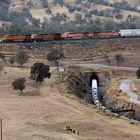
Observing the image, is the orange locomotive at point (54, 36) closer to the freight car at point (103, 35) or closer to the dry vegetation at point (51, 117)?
the freight car at point (103, 35)

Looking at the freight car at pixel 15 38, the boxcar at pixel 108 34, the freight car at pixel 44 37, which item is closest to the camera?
the freight car at pixel 15 38

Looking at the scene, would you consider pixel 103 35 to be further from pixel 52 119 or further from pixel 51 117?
pixel 52 119

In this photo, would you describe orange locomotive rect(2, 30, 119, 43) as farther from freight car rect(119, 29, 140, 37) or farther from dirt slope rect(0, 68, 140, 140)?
dirt slope rect(0, 68, 140, 140)

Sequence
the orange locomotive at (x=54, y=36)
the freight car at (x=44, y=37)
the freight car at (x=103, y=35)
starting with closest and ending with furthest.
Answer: the orange locomotive at (x=54, y=36), the freight car at (x=44, y=37), the freight car at (x=103, y=35)

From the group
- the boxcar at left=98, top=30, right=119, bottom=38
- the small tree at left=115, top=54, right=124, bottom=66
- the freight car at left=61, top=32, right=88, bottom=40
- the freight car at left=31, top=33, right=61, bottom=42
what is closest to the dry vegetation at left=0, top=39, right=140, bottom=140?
the small tree at left=115, top=54, right=124, bottom=66

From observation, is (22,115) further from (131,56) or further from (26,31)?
(26,31)

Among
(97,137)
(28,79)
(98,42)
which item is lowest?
(97,137)

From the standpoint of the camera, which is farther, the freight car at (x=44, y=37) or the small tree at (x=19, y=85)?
the freight car at (x=44, y=37)

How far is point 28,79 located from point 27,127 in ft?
93.0

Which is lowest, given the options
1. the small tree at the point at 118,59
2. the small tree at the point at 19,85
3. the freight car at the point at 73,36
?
the small tree at the point at 19,85

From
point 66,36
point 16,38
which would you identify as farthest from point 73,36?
point 16,38

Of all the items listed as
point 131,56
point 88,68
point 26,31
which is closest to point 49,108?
point 88,68

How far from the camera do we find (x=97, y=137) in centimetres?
5381

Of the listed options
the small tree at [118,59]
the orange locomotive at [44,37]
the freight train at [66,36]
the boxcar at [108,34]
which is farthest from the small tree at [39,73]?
the boxcar at [108,34]
